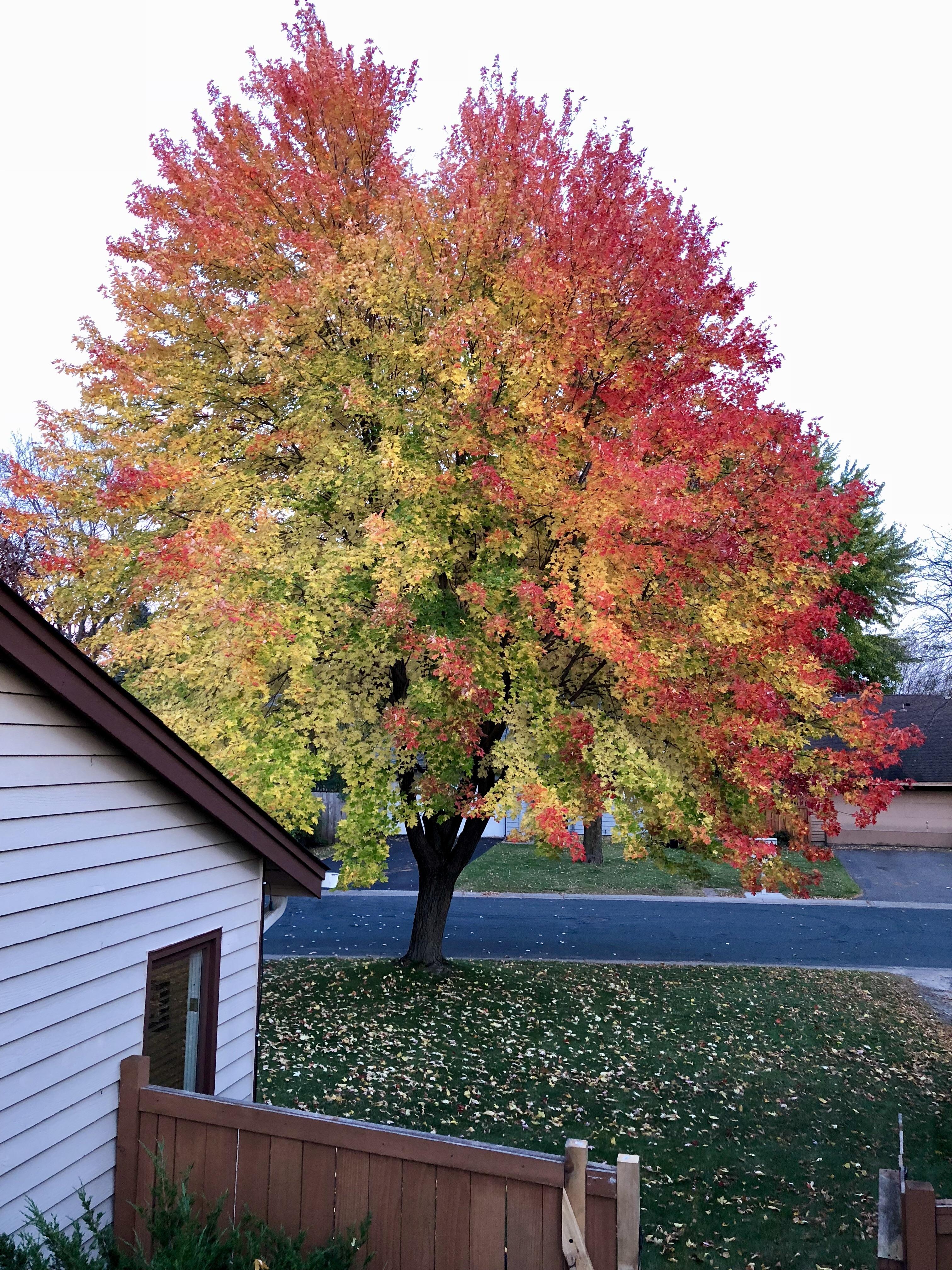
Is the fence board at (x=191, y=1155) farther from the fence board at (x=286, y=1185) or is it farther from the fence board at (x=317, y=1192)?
the fence board at (x=317, y=1192)

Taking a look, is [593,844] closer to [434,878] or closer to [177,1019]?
[434,878]

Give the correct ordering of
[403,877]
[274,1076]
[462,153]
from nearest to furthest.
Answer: [274,1076], [462,153], [403,877]

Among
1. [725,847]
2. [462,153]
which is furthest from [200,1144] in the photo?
[462,153]

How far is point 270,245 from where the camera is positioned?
12.7 metres

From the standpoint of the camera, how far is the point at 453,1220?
466cm

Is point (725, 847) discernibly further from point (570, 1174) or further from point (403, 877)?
point (403, 877)

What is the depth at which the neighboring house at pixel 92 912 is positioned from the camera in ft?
16.0

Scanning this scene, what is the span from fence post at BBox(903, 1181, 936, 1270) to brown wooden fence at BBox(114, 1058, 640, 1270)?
1300 millimetres

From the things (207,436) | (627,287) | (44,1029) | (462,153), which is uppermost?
(462,153)

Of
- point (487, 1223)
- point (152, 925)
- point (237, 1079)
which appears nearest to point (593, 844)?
point (237, 1079)

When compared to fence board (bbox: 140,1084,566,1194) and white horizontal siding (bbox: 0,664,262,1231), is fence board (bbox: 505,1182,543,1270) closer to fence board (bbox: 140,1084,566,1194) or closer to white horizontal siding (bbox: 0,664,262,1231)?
fence board (bbox: 140,1084,566,1194)

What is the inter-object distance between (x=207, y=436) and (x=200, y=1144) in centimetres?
944

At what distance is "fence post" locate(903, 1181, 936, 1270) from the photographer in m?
4.16

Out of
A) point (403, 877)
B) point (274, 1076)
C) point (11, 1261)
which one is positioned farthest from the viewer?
point (403, 877)
